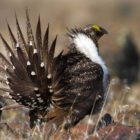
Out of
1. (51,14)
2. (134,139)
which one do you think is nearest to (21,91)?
(134,139)

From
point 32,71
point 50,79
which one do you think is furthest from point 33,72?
point 50,79

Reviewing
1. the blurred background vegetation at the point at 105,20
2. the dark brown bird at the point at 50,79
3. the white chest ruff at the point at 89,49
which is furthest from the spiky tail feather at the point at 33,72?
the blurred background vegetation at the point at 105,20

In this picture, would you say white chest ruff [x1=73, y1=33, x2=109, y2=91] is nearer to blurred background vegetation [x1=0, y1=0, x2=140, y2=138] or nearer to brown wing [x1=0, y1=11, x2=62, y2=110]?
brown wing [x1=0, y1=11, x2=62, y2=110]

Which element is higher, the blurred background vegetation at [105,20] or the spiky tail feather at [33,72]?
the blurred background vegetation at [105,20]

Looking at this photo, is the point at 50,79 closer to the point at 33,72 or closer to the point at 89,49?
the point at 33,72

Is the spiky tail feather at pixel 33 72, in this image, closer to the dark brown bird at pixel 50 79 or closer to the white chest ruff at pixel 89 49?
the dark brown bird at pixel 50 79

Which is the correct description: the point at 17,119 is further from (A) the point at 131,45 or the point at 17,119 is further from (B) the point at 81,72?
(A) the point at 131,45
